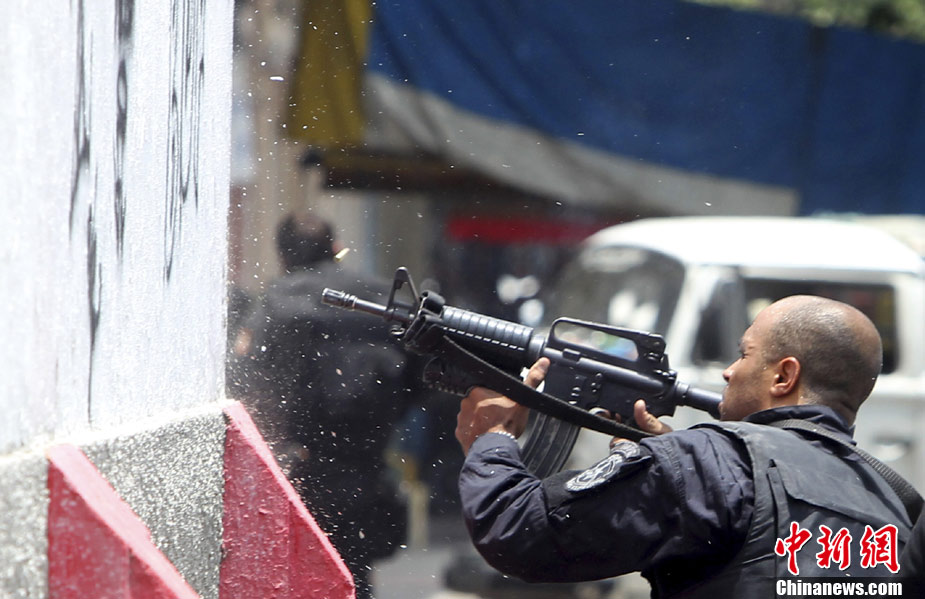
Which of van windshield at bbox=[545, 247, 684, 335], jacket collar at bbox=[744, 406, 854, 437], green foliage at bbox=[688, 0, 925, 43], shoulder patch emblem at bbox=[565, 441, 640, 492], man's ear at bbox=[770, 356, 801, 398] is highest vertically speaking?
green foliage at bbox=[688, 0, 925, 43]

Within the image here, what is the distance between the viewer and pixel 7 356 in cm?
110

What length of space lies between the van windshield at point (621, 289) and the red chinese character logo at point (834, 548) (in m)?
3.48

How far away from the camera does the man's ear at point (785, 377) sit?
201 centimetres

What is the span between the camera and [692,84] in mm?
5910

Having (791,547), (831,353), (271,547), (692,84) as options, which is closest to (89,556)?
(271,547)

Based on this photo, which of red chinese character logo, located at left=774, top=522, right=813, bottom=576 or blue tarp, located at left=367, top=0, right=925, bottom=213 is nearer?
red chinese character logo, located at left=774, top=522, right=813, bottom=576

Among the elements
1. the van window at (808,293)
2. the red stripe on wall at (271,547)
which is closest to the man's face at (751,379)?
the red stripe on wall at (271,547)

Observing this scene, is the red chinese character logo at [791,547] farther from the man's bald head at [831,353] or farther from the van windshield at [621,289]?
the van windshield at [621,289]

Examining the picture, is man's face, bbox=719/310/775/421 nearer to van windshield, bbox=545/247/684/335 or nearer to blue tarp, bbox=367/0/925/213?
van windshield, bbox=545/247/684/335

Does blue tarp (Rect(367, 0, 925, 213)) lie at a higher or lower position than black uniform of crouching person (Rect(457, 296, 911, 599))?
higher

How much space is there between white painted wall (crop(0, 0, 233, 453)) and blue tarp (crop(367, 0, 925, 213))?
135 inches

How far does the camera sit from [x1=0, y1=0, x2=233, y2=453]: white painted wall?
1.14m

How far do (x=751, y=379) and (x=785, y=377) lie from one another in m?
0.06

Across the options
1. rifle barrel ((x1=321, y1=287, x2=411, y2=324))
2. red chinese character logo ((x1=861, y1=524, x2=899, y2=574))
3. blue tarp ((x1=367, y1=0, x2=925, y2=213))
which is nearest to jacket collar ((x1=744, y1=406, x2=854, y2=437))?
red chinese character logo ((x1=861, y1=524, x2=899, y2=574))
